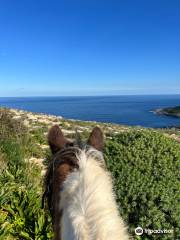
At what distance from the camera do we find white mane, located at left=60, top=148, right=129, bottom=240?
6.47 ft

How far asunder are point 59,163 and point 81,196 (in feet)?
1.71

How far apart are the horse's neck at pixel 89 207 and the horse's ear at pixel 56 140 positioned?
22.0 inches

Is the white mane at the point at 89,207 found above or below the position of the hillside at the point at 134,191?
above

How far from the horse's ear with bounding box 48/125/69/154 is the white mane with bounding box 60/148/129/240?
513 mm

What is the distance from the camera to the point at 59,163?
262 centimetres

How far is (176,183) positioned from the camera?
5113 millimetres

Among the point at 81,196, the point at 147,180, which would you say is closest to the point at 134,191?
the point at 147,180

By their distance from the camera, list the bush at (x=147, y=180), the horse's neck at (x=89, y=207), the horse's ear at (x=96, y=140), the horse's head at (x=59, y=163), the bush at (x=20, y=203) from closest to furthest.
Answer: the horse's neck at (x=89, y=207) → the horse's head at (x=59, y=163) → the horse's ear at (x=96, y=140) → the bush at (x=147, y=180) → the bush at (x=20, y=203)

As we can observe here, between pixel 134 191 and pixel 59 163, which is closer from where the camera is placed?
pixel 59 163

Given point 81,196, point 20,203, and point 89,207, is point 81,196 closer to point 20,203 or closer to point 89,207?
point 89,207

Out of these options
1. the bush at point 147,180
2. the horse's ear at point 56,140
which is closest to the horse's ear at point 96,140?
the horse's ear at point 56,140

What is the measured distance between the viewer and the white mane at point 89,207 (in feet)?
6.47

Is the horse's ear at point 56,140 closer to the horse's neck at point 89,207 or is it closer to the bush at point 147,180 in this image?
the horse's neck at point 89,207

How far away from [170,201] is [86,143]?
8.17 ft
